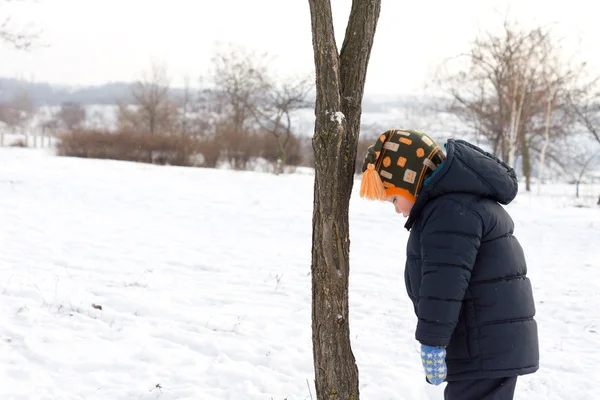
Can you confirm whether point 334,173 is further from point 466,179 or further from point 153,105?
point 153,105

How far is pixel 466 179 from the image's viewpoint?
1.99 meters

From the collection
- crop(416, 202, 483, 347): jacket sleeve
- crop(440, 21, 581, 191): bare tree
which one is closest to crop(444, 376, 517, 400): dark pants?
crop(416, 202, 483, 347): jacket sleeve

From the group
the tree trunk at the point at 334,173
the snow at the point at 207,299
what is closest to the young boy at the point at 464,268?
the tree trunk at the point at 334,173

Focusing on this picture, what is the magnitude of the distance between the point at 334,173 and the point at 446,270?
0.64m

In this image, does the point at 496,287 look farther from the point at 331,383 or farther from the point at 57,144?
the point at 57,144

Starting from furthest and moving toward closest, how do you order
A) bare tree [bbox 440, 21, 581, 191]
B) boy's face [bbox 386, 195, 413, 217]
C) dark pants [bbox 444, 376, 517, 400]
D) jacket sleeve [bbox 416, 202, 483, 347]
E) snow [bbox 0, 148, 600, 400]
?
bare tree [bbox 440, 21, 581, 191]
snow [bbox 0, 148, 600, 400]
boy's face [bbox 386, 195, 413, 217]
dark pants [bbox 444, 376, 517, 400]
jacket sleeve [bbox 416, 202, 483, 347]

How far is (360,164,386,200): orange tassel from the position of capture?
6.98 feet

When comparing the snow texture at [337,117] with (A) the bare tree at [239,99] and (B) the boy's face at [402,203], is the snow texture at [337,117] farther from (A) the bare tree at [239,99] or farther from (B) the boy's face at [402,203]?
(A) the bare tree at [239,99]

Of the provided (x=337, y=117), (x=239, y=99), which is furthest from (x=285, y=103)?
(x=337, y=117)

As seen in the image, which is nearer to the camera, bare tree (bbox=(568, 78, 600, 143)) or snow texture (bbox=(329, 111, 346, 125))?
snow texture (bbox=(329, 111, 346, 125))

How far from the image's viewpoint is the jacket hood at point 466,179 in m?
1.99

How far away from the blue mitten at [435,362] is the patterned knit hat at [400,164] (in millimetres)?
618

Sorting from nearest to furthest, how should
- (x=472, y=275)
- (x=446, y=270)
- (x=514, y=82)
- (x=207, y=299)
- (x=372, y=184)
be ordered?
1. (x=446, y=270)
2. (x=472, y=275)
3. (x=372, y=184)
4. (x=207, y=299)
5. (x=514, y=82)

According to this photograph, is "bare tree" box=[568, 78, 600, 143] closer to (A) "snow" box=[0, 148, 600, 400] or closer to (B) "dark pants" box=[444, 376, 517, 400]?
(A) "snow" box=[0, 148, 600, 400]
